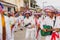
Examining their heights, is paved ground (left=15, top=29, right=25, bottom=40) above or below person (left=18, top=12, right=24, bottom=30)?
below

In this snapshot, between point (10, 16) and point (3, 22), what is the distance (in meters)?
0.14

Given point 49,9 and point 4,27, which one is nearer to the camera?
point 4,27

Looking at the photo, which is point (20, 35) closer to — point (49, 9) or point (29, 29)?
point (29, 29)

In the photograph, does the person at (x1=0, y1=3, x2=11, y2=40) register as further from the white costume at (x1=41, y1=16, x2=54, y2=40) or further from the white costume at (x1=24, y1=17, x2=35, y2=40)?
the white costume at (x1=41, y1=16, x2=54, y2=40)

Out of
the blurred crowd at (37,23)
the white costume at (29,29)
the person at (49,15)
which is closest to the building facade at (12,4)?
the blurred crowd at (37,23)

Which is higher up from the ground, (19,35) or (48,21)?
(48,21)

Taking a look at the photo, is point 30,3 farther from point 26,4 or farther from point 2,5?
point 2,5

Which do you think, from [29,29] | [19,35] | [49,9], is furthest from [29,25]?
[49,9]

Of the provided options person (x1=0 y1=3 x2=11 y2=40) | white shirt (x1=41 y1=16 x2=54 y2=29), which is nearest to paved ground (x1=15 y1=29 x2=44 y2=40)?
person (x1=0 y1=3 x2=11 y2=40)

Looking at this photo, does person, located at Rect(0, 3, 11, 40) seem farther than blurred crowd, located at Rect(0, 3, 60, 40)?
No

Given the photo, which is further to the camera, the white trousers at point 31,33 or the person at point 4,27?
the white trousers at point 31,33

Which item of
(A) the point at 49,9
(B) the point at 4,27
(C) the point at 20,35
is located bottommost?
(C) the point at 20,35

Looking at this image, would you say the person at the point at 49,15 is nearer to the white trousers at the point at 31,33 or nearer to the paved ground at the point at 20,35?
the white trousers at the point at 31,33

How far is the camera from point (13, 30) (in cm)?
174
